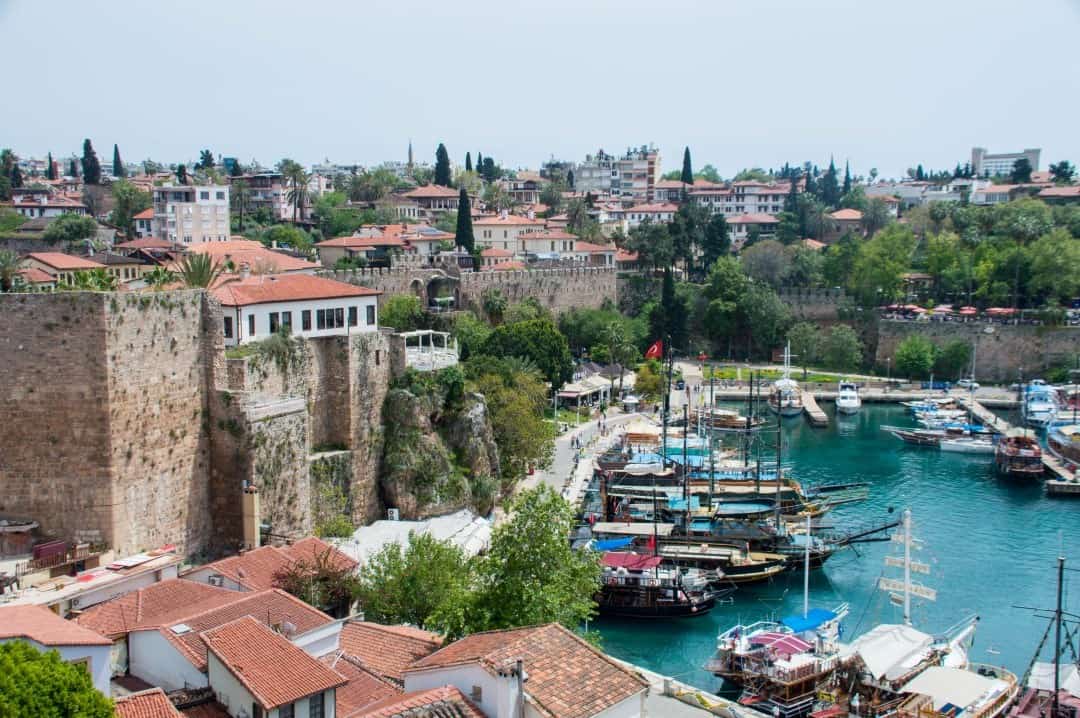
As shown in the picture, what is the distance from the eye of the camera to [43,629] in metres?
14.4

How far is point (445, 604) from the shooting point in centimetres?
1948

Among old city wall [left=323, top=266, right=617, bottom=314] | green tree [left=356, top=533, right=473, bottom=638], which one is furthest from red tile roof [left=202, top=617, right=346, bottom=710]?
old city wall [left=323, top=266, right=617, bottom=314]

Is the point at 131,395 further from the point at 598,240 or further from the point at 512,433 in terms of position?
the point at 598,240

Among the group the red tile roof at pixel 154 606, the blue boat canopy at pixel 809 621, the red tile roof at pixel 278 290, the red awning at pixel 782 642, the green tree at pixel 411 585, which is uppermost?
the red tile roof at pixel 278 290

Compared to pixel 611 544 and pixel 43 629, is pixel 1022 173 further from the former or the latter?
pixel 43 629

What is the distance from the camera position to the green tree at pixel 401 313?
160 ft

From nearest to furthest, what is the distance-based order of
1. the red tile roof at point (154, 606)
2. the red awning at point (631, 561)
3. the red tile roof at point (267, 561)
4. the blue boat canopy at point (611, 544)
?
the red tile roof at point (154, 606) < the red tile roof at point (267, 561) < the red awning at point (631, 561) < the blue boat canopy at point (611, 544)

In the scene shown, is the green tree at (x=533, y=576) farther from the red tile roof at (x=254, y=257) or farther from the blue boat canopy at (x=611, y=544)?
the red tile roof at (x=254, y=257)

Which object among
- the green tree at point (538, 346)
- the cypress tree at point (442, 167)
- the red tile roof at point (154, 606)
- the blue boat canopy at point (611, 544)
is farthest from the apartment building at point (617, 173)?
the red tile roof at point (154, 606)

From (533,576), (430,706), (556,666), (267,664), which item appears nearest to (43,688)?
(267,664)

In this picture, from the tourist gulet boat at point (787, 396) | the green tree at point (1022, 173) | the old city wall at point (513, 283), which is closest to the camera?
the old city wall at point (513, 283)

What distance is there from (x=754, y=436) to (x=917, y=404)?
495 inches

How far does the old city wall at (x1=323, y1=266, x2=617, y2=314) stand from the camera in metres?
52.1

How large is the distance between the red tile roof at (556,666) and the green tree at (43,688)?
3884 millimetres
